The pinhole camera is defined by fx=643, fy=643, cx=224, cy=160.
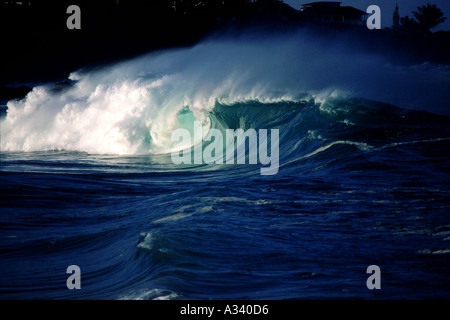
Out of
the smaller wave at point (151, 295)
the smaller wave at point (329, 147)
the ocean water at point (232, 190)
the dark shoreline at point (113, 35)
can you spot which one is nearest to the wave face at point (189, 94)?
the ocean water at point (232, 190)

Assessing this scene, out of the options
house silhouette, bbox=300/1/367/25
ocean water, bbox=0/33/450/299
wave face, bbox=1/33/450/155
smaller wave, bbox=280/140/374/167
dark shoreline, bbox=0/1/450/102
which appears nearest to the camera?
ocean water, bbox=0/33/450/299

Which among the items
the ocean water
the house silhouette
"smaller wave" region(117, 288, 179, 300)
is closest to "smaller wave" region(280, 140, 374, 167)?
the ocean water

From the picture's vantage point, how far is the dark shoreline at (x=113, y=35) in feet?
158

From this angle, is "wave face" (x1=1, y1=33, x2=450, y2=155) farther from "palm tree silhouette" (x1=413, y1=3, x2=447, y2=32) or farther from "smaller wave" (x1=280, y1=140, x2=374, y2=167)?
"palm tree silhouette" (x1=413, y1=3, x2=447, y2=32)

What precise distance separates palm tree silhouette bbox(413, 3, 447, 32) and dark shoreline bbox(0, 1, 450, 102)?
26.7 m

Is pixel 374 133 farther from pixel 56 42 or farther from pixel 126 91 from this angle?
pixel 56 42

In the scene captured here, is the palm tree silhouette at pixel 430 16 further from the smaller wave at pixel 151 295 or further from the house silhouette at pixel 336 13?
the smaller wave at pixel 151 295

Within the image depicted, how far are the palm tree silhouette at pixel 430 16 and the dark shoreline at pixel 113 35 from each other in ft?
87.6

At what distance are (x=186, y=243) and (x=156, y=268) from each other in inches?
27.2

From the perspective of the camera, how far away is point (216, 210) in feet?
26.1

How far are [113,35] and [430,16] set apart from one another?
4918 centimetres

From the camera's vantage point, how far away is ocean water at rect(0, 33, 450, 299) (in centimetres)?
568

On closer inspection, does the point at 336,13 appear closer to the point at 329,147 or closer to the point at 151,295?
the point at 329,147
